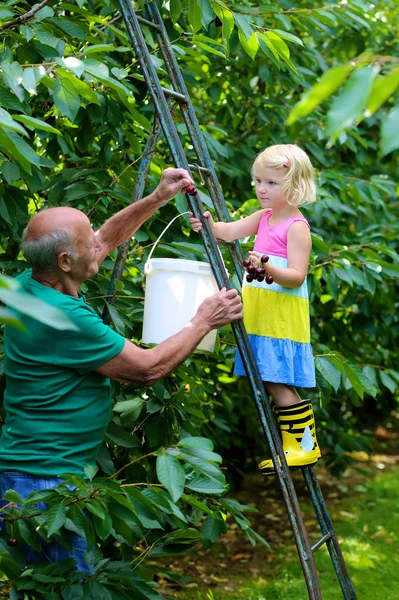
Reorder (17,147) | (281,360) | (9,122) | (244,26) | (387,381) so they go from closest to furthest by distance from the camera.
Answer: (9,122), (17,147), (281,360), (244,26), (387,381)

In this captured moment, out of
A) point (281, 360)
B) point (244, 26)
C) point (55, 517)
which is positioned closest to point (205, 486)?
point (55, 517)

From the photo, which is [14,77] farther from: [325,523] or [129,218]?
[325,523]

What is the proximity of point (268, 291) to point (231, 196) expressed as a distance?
1889mm

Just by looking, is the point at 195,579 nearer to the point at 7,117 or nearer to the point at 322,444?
the point at 322,444

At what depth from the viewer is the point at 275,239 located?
2.74 metres

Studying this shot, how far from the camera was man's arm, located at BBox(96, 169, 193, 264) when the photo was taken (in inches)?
104

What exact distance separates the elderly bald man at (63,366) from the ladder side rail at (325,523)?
0.86 m

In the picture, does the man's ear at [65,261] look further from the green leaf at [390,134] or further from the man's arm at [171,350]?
the green leaf at [390,134]

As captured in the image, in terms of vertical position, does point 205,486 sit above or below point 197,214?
below

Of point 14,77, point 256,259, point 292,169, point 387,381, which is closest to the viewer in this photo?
point 14,77

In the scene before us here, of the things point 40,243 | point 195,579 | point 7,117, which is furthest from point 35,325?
point 195,579

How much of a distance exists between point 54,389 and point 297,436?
0.92 metres

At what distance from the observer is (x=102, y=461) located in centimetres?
277

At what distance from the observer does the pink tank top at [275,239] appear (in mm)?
2723
